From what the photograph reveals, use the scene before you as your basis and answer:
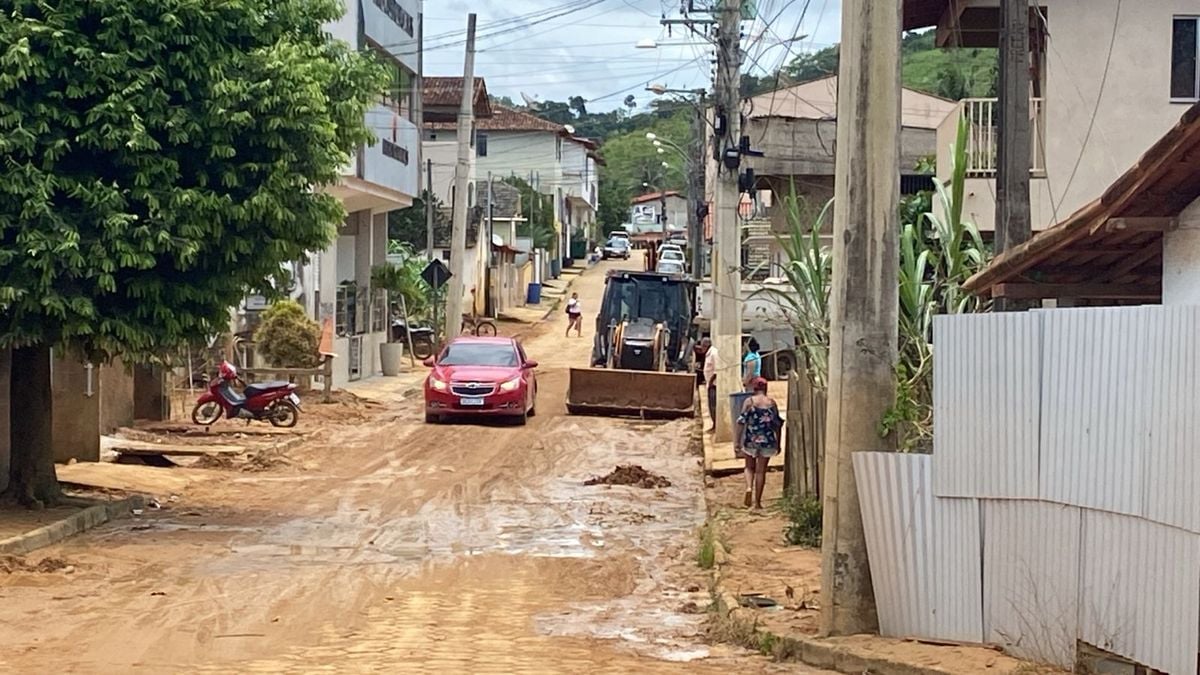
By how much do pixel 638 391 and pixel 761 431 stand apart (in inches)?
509

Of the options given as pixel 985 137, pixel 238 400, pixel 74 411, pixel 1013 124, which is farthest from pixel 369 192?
pixel 1013 124

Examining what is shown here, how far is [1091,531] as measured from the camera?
30.0 ft

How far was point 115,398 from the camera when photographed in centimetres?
2548

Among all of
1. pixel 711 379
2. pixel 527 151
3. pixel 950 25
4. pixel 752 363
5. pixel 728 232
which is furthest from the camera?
pixel 527 151

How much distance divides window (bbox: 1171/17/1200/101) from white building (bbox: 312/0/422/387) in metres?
16.7

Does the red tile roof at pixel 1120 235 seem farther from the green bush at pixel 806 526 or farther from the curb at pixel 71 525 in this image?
the curb at pixel 71 525

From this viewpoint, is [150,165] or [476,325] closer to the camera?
[150,165]

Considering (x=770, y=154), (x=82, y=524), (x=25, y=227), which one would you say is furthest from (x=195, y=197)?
(x=770, y=154)

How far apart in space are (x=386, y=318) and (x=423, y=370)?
1790 millimetres

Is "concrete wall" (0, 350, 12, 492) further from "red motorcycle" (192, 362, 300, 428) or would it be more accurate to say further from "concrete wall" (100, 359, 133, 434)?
"red motorcycle" (192, 362, 300, 428)

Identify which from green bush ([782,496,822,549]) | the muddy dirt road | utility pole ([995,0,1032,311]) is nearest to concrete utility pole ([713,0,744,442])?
the muddy dirt road

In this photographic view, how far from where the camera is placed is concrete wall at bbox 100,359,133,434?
24.9 metres

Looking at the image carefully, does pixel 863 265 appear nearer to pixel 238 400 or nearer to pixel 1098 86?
pixel 1098 86

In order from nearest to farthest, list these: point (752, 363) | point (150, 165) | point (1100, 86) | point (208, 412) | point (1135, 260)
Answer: point (1135, 260)
point (150, 165)
point (1100, 86)
point (208, 412)
point (752, 363)
